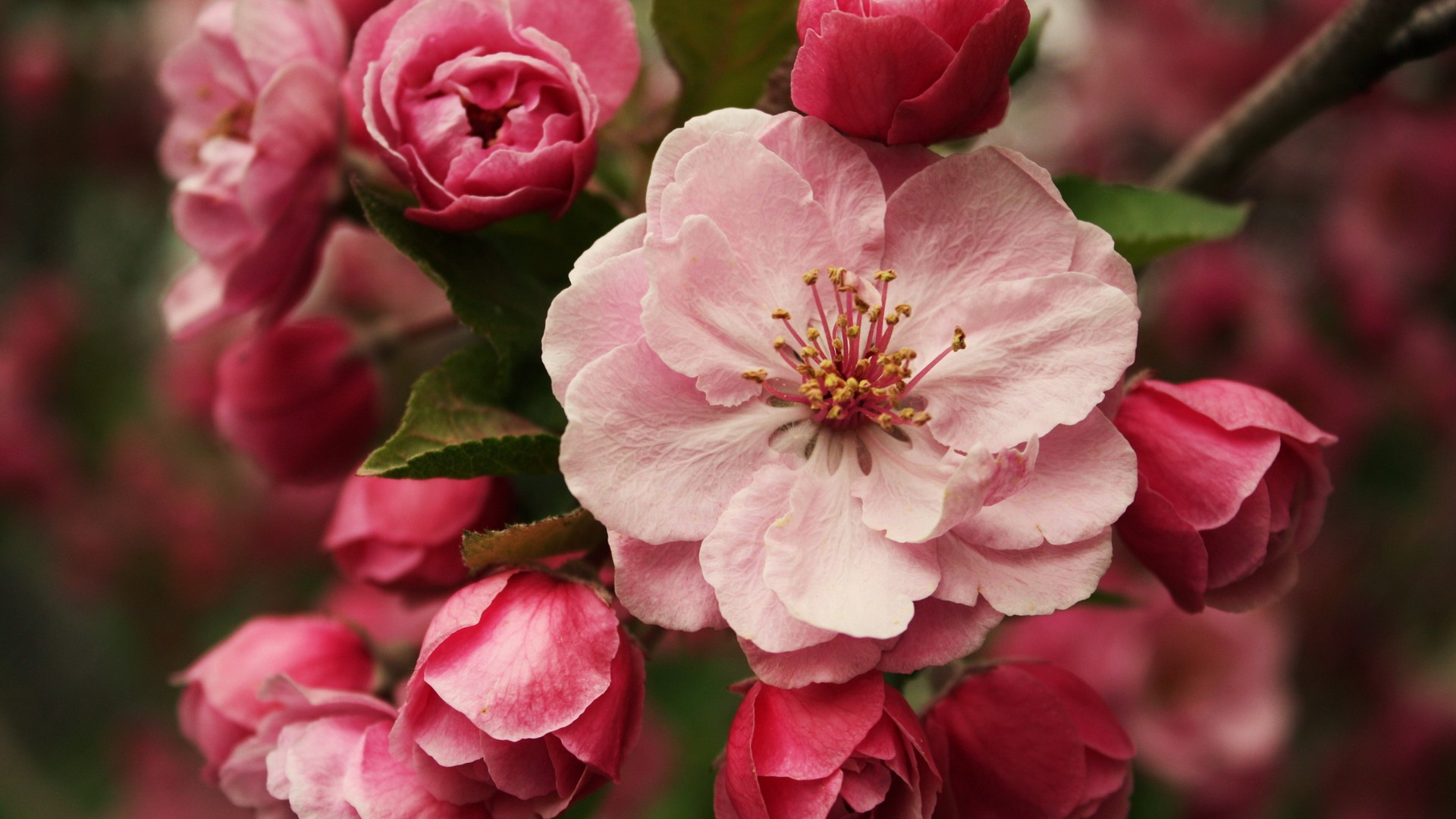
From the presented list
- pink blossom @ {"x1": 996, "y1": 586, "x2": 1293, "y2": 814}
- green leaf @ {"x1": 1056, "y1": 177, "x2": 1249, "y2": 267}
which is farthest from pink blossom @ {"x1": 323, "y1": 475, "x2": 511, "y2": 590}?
pink blossom @ {"x1": 996, "y1": 586, "x2": 1293, "y2": 814}

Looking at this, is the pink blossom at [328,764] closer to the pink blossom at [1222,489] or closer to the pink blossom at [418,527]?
the pink blossom at [418,527]

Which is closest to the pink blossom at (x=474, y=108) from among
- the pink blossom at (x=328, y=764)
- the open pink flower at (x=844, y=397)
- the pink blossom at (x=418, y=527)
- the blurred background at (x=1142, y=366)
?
the open pink flower at (x=844, y=397)

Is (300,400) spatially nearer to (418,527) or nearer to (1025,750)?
(418,527)

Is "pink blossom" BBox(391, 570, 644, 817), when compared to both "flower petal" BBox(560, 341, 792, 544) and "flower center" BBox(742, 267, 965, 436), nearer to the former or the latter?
"flower petal" BBox(560, 341, 792, 544)

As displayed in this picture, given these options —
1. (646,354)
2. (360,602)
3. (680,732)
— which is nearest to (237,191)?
(646,354)

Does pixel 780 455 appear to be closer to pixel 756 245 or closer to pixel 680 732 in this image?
pixel 756 245

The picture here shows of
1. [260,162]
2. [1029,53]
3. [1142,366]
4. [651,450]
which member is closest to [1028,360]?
[651,450]

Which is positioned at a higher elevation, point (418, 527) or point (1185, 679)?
point (418, 527)
